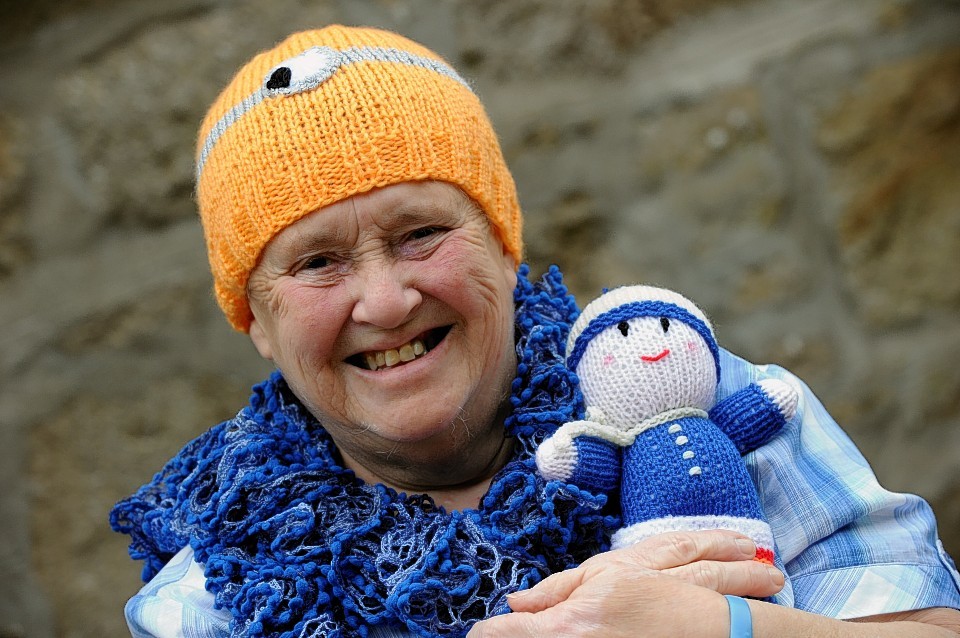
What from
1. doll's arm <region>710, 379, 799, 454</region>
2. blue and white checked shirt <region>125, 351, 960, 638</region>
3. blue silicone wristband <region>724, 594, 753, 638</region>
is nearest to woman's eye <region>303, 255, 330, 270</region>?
blue and white checked shirt <region>125, 351, 960, 638</region>

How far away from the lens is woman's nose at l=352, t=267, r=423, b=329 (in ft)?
4.81

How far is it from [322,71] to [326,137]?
0.41ft

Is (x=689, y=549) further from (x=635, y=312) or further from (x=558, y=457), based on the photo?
(x=635, y=312)

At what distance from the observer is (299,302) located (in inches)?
60.0

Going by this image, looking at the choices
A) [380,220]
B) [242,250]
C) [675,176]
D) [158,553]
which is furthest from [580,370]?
[675,176]

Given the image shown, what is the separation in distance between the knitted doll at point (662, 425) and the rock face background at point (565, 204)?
0.97m

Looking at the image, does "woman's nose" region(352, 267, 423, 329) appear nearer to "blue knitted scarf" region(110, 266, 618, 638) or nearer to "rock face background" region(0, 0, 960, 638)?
"blue knitted scarf" region(110, 266, 618, 638)

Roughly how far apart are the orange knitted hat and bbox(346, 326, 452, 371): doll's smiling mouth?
22cm

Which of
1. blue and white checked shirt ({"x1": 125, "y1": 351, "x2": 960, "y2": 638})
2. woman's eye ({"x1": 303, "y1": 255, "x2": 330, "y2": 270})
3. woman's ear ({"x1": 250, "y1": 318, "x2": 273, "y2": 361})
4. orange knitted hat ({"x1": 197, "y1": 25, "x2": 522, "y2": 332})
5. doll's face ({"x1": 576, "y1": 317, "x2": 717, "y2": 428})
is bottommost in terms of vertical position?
blue and white checked shirt ({"x1": 125, "y1": 351, "x2": 960, "y2": 638})

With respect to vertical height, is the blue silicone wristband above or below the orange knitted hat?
below

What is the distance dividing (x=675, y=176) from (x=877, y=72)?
0.56m

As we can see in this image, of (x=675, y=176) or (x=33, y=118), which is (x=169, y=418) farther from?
(x=675, y=176)

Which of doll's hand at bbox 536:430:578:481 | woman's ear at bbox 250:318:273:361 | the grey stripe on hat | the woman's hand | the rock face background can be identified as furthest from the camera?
the rock face background

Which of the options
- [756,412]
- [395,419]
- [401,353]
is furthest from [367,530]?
[756,412]
